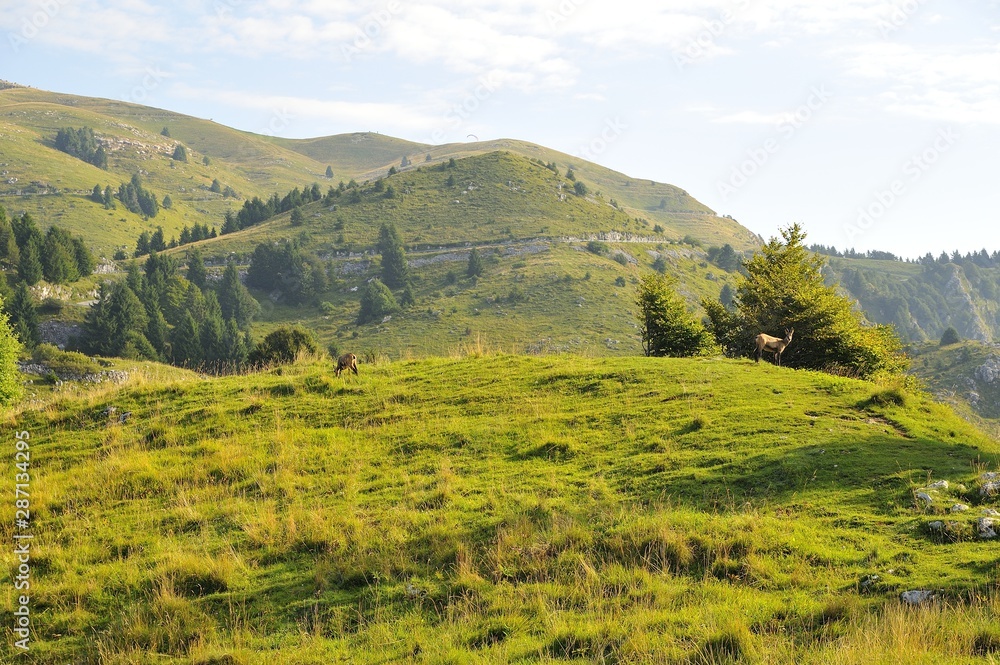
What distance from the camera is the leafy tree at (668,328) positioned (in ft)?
82.5

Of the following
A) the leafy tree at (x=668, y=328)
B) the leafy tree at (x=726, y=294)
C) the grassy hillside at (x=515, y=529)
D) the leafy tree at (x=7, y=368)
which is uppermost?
the leafy tree at (x=726, y=294)

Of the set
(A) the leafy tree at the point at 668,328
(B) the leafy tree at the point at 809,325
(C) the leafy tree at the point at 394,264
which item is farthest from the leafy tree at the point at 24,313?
(B) the leafy tree at the point at 809,325

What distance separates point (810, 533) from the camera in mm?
9117

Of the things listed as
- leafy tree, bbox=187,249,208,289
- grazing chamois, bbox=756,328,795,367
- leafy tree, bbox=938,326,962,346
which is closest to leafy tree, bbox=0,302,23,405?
grazing chamois, bbox=756,328,795,367

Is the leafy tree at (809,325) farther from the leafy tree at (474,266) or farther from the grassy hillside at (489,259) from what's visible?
the leafy tree at (474,266)

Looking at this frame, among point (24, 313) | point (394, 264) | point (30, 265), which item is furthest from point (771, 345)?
point (394, 264)

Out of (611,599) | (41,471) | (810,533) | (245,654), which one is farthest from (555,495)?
(41,471)

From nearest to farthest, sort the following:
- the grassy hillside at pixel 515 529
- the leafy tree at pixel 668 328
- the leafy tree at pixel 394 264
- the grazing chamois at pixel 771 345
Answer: the grassy hillside at pixel 515 529, the grazing chamois at pixel 771 345, the leafy tree at pixel 668 328, the leafy tree at pixel 394 264

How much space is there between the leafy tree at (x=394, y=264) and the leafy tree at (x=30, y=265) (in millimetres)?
52101

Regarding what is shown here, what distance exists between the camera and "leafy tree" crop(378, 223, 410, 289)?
11725 cm

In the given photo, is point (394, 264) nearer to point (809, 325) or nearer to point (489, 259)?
point (489, 259)

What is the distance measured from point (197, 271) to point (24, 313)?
3933cm

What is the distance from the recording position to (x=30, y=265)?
83688 mm

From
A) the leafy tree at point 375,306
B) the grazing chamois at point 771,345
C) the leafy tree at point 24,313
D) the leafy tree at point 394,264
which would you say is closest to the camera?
the grazing chamois at point 771,345
